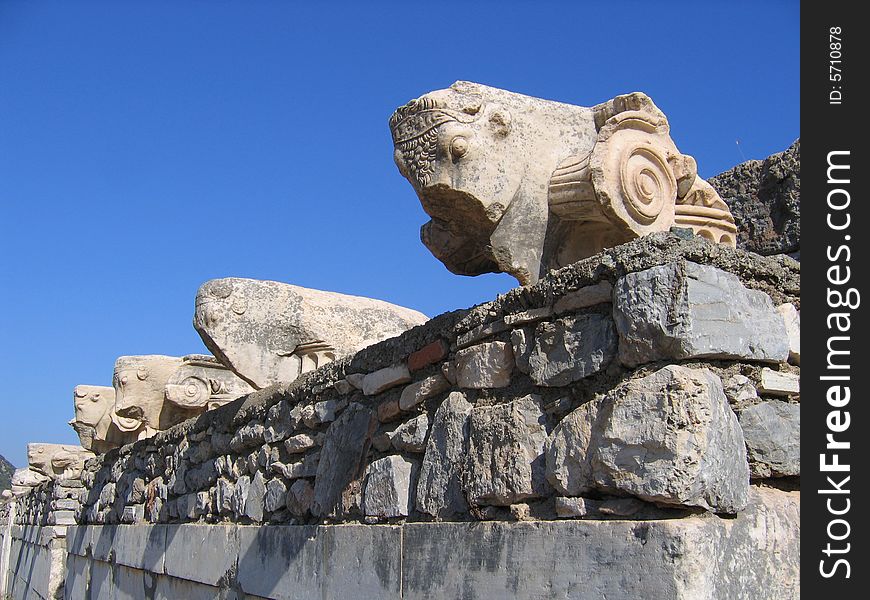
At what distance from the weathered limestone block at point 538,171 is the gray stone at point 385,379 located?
58 cm

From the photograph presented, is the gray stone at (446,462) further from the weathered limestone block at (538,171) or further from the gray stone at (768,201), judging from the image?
the gray stone at (768,201)

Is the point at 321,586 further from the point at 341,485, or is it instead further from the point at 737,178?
the point at 737,178

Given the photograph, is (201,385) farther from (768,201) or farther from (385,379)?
(768,201)

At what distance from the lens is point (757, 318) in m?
2.41

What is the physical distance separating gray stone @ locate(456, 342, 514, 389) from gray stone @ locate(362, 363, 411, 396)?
0.45 metres

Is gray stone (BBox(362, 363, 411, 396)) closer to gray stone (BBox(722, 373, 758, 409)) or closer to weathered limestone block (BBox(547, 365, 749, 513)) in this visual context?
weathered limestone block (BBox(547, 365, 749, 513))

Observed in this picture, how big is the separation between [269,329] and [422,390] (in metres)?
2.10

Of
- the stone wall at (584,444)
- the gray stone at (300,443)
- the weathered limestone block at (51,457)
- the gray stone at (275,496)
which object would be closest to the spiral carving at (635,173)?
the stone wall at (584,444)

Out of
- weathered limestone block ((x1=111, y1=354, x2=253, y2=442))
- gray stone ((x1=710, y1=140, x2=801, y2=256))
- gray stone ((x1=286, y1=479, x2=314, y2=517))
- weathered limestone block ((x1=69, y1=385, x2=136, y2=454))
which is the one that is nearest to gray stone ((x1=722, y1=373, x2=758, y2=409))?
gray stone ((x1=710, y1=140, x2=801, y2=256))

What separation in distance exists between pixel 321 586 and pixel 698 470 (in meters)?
2.07

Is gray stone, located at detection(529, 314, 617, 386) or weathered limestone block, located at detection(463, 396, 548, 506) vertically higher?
gray stone, located at detection(529, 314, 617, 386)

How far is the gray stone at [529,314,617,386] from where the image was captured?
2457 mm

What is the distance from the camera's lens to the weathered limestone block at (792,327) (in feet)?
8.22
